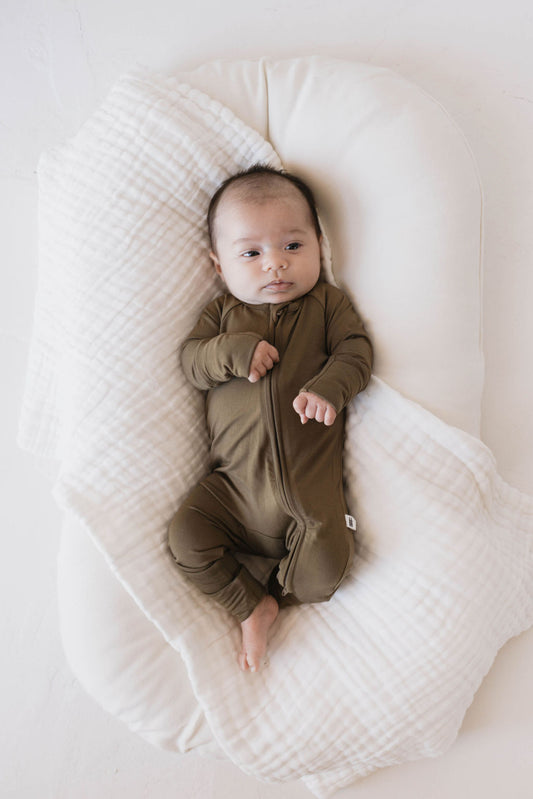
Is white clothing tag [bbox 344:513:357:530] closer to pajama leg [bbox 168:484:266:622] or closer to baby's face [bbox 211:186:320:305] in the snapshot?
pajama leg [bbox 168:484:266:622]

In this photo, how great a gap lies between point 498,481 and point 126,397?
2.30 ft

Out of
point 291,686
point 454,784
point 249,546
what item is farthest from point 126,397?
point 454,784

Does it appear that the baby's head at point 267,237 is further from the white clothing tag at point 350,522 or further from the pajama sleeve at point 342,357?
the white clothing tag at point 350,522

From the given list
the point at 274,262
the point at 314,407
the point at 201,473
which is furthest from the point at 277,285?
the point at 201,473

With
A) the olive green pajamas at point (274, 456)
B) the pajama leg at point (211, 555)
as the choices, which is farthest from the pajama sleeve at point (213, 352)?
the pajama leg at point (211, 555)

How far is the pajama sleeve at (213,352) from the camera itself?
1.13 metres

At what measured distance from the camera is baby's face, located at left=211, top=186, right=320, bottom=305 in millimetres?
1172

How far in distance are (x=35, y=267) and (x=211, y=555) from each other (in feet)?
2.62

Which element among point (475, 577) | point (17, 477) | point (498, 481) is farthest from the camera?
point (17, 477)

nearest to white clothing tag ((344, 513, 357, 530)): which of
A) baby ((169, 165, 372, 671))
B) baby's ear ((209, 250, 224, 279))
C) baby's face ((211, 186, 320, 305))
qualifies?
baby ((169, 165, 372, 671))

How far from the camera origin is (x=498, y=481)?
1222 millimetres

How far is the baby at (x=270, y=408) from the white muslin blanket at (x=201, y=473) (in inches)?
2.1

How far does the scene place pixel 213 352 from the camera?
1162mm

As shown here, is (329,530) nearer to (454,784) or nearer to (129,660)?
(129,660)
